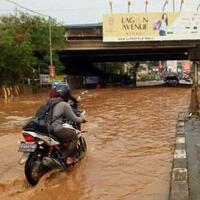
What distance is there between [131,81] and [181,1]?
28963 mm

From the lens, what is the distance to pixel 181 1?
58.3 metres

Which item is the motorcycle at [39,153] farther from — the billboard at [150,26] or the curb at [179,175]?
the billboard at [150,26]

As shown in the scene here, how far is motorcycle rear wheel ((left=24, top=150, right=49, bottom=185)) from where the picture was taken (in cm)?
816

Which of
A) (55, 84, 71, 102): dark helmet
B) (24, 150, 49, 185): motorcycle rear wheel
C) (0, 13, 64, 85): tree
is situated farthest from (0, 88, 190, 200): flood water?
(0, 13, 64, 85): tree

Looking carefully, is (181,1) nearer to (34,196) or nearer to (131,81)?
(131,81)

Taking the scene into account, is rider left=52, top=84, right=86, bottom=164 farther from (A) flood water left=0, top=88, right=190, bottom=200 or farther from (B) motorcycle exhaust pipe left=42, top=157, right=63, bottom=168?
(A) flood water left=0, top=88, right=190, bottom=200

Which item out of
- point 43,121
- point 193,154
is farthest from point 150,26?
point 43,121

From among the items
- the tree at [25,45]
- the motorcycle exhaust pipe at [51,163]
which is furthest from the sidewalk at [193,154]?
the tree at [25,45]

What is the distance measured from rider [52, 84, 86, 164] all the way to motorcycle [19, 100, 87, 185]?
0.08 meters

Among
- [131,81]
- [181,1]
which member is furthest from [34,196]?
[131,81]

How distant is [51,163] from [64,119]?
922mm

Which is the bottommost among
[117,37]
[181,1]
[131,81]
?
[131,81]

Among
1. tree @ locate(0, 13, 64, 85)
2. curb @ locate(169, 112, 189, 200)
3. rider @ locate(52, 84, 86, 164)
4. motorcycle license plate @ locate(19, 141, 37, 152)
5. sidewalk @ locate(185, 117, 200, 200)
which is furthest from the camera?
tree @ locate(0, 13, 64, 85)

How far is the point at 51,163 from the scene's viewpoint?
8.61 meters
